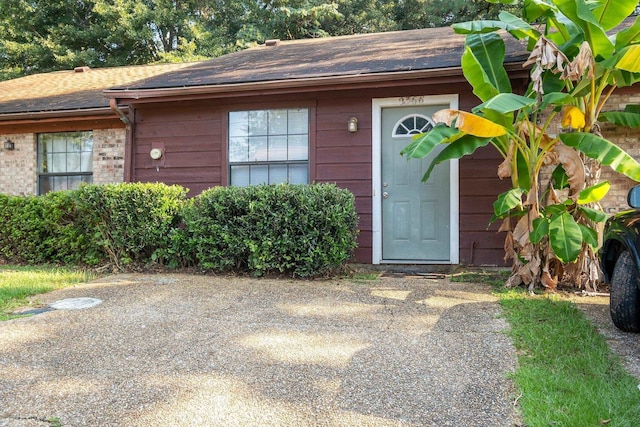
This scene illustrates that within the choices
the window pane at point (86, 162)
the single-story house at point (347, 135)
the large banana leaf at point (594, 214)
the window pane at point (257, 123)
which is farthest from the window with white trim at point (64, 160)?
the large banana leaf at point (594, 214)

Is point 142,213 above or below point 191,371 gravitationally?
above

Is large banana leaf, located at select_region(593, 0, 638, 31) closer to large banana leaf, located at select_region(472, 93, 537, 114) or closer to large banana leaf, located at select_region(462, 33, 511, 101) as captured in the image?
large banana leaf, located at select_region(462, 33, 511, 101)

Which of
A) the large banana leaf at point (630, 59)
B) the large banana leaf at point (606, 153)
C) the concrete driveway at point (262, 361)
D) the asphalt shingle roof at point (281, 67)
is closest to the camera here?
the concrete driveway at point (262, 361)

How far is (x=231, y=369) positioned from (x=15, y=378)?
128 cm

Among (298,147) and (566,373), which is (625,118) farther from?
(298,147)

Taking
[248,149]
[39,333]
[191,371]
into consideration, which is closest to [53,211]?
[248,149]

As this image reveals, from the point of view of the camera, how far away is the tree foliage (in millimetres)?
18172

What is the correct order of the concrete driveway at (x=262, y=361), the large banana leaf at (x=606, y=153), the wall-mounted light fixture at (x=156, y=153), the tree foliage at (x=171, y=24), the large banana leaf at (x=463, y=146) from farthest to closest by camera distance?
the tree foliage at (x=171, y=24), the wall-mounted light fixture at (x=156, y=153), the large banana leaf at (x=463, y=146), the large banana leaf at (x=606, y=153), the concrete driveway at (x=262, y=361)

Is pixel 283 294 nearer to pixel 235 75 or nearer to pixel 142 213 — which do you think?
pixel 142 213

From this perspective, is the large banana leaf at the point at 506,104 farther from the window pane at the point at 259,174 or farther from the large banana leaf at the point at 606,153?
the window pane at the point at 259,174

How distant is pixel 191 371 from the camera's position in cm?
284

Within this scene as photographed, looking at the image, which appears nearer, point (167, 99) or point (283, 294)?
point (283, 294)

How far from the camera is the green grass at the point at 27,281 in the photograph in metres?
4.52

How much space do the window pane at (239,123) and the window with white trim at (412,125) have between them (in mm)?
2374
